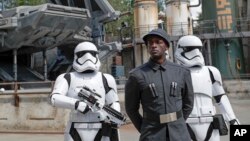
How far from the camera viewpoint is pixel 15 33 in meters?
22.4

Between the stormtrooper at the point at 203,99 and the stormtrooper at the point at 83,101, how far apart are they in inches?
41.2

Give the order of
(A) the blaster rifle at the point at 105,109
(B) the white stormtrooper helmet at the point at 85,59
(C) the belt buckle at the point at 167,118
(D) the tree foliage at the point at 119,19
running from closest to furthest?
(C) the belt buckle at the point at 167,118, (A) the blaster rifle at the point at 105,109, (B) the white stormtrooper helmet at the point at 85,59, (D) the tree foliage at the point at 119,19

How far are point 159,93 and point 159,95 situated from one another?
0.06 ft

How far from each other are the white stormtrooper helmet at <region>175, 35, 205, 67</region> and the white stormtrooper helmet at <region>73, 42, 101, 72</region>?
118 cm

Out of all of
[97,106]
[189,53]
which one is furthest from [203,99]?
[97,106]

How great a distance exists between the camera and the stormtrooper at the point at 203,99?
454 cm

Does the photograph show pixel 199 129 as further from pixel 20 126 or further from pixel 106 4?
pixel 106 4

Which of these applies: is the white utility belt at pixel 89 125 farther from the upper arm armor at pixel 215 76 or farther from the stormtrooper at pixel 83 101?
the upper arm armor at pixel 215 76

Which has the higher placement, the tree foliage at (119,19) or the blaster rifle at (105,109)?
the tree foliage at (119,19)

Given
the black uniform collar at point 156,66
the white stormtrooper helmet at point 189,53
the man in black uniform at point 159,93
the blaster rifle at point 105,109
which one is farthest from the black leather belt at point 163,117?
the white stormtrooper helmet at point 189,53

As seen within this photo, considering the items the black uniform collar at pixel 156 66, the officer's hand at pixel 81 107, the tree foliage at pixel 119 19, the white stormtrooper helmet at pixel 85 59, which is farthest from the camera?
the tree foliage at pixel 119 19

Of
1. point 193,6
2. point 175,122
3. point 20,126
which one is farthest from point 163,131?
point 193,6

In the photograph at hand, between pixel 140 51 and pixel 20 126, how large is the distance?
17.9 metres

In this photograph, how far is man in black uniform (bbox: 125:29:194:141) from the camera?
2979 mm
